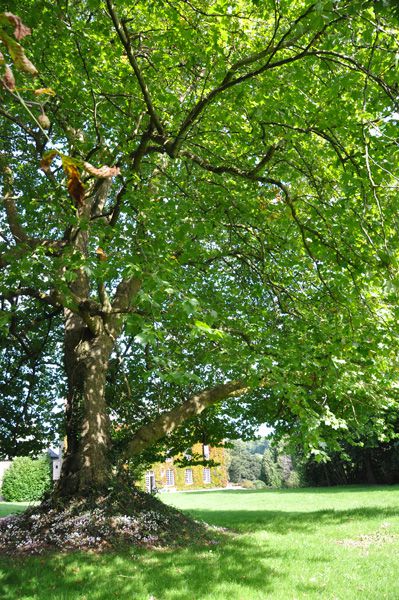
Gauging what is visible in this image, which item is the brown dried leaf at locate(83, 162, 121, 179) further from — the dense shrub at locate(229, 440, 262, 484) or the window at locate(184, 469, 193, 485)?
the dense shrub at locate(229, 440, 262, 484)

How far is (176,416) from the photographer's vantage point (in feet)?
35.4

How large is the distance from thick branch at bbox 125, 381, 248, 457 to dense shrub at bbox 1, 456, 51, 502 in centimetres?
2718

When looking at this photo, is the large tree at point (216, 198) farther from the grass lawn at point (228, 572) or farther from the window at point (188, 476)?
the window at point (188, 476)

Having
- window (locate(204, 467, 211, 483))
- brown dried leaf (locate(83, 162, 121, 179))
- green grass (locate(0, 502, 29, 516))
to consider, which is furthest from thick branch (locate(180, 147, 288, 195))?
window (locate(204, 467, 211, 483))

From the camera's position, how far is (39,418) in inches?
540

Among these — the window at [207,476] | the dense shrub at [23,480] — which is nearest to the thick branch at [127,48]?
the dense shrub at [23,480]

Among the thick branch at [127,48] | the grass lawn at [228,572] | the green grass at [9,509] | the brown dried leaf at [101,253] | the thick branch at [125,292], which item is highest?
the thick branch at [127,48]

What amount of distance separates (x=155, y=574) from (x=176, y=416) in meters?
4.31

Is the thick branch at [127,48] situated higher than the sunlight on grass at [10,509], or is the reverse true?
the thick branch at [127,48]

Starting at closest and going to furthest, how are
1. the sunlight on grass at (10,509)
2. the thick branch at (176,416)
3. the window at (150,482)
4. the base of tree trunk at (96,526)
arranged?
the base of tree trunk at (96,526) < the thick branch at (176,416) < the window at (150,482) < the sunlight on grass at (10,509)

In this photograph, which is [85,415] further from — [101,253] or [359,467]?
[359,467]

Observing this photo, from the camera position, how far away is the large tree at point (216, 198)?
6281 millimetres

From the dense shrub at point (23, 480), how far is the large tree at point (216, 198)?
27.8 m

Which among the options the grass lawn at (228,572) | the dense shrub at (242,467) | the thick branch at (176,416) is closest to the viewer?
the grass lawn at (228,572)
